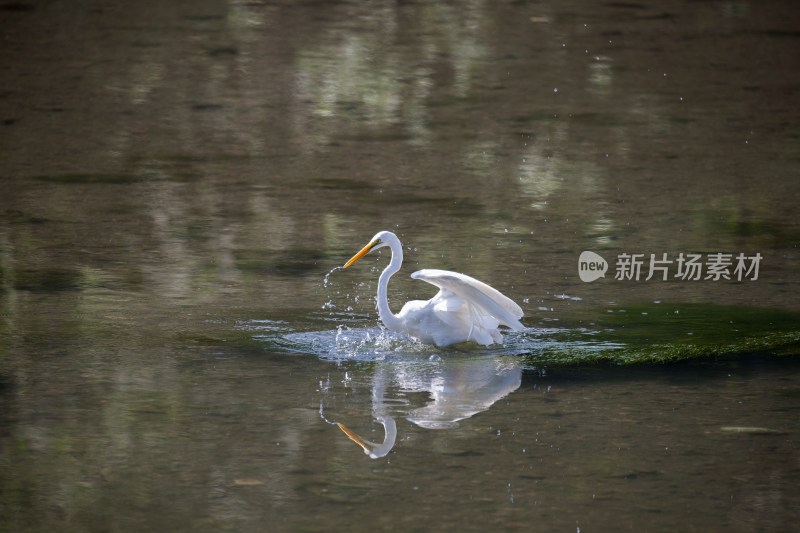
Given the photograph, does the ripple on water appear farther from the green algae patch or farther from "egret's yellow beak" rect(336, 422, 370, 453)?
"egret's yellow beak" rect(336, 422, 370, 453)

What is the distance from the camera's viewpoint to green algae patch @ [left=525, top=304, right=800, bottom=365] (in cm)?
619

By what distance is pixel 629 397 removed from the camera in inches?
223

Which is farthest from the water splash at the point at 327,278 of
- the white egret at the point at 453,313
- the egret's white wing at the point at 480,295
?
the egret's white wing at the point at 480,295

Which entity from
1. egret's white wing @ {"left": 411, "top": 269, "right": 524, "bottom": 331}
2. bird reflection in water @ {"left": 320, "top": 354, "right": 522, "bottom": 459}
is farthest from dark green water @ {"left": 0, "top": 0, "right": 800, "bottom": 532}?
egret's white wing @ {"left": 411, "top": 269, "right": 524, "bottom": 331}

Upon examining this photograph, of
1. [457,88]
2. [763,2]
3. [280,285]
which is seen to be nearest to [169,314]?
[280,285]

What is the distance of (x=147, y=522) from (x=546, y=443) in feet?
5.25

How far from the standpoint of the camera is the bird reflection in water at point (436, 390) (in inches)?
209

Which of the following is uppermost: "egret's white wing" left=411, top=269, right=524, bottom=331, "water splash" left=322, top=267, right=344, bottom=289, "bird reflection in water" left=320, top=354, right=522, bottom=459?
"egret's white wing" left=411, top=269, right=524, bottom=331

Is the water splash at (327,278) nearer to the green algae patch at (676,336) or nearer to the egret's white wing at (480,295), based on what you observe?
the egret's white wing at (480,295)

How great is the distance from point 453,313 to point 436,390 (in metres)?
0.71

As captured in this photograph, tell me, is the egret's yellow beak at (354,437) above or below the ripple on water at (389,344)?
above

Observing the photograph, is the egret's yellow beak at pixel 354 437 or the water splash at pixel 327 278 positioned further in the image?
the water splash at pixel 327 278

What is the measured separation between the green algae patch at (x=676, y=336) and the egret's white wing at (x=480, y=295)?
208 mm

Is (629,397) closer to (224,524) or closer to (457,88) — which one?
(224,524)
